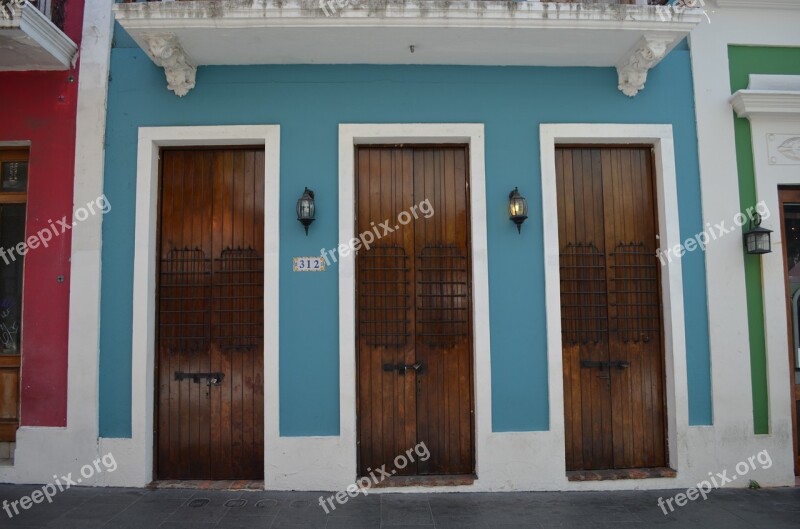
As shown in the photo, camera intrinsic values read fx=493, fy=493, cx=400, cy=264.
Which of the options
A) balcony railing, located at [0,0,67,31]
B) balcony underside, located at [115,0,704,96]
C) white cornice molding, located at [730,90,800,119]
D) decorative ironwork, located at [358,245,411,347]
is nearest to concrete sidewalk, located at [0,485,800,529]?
decorative ironwork, located at [358,245,411,347]

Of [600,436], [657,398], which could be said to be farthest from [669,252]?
[600,436]

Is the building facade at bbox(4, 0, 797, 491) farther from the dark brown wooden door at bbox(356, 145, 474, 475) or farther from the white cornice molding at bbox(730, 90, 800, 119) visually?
the white cornice molding at bbox(730, 90, 800, 119)

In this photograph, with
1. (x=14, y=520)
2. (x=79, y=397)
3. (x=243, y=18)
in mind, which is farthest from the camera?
(x=79, y=397)

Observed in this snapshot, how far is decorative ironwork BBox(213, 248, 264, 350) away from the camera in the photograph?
5.36m

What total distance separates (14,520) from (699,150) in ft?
25.3

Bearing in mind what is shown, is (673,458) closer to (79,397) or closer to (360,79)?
(360,79)

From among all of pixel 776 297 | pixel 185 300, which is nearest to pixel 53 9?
pixel 185 300

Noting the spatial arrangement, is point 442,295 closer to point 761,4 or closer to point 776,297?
point 776,297

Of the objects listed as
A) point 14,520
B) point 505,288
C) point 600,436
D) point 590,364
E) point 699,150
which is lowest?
point 14,520

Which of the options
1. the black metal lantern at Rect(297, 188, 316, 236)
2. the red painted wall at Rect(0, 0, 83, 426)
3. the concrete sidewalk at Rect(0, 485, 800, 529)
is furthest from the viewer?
the red painted wall at Rect(0, 0, 83, 426)

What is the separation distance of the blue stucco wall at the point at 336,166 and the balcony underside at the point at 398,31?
204 millimetres

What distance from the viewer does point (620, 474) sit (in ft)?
17.2

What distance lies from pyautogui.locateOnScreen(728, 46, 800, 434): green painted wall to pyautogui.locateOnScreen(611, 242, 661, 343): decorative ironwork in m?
0.97

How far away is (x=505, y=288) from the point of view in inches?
207
